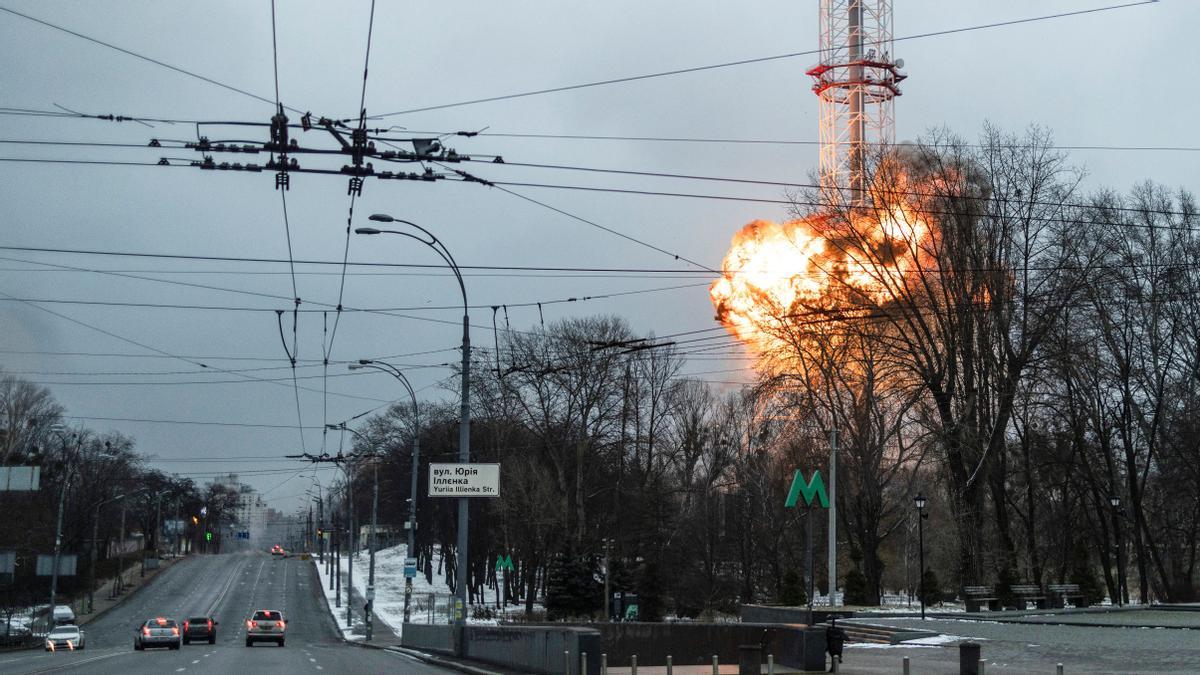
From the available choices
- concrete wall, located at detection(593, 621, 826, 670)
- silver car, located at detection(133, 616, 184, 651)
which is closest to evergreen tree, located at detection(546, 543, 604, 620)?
silver car, located at detection(133, 616, 184, 651)

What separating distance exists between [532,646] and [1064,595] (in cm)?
3148

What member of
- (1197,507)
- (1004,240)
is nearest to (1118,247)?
(1004,240)

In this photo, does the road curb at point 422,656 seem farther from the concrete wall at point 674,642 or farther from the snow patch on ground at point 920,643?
the snow patch on ground at point 920,643

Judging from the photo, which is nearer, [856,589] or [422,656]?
[422,656]

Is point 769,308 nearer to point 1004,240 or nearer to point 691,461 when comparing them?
point 1004,240

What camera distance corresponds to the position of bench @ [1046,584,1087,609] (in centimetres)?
5116

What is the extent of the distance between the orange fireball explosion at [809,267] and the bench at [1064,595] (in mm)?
14238

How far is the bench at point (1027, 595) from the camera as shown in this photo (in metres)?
46.8

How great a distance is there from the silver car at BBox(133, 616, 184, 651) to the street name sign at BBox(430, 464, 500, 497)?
21624mm

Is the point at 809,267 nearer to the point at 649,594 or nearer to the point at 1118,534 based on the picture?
the point at 1118,534

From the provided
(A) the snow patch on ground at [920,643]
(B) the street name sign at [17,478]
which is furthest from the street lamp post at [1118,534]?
(B) the street name sign at [17,478]

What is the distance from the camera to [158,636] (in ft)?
159

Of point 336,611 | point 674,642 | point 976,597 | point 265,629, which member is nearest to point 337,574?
point 336,611

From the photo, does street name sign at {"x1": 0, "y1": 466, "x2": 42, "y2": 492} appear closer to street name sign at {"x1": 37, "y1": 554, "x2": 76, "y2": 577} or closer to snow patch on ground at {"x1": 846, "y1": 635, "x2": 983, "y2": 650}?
street name sign at {"x1": 37, "y1": 554, "x2": 76, "y2": 577}
